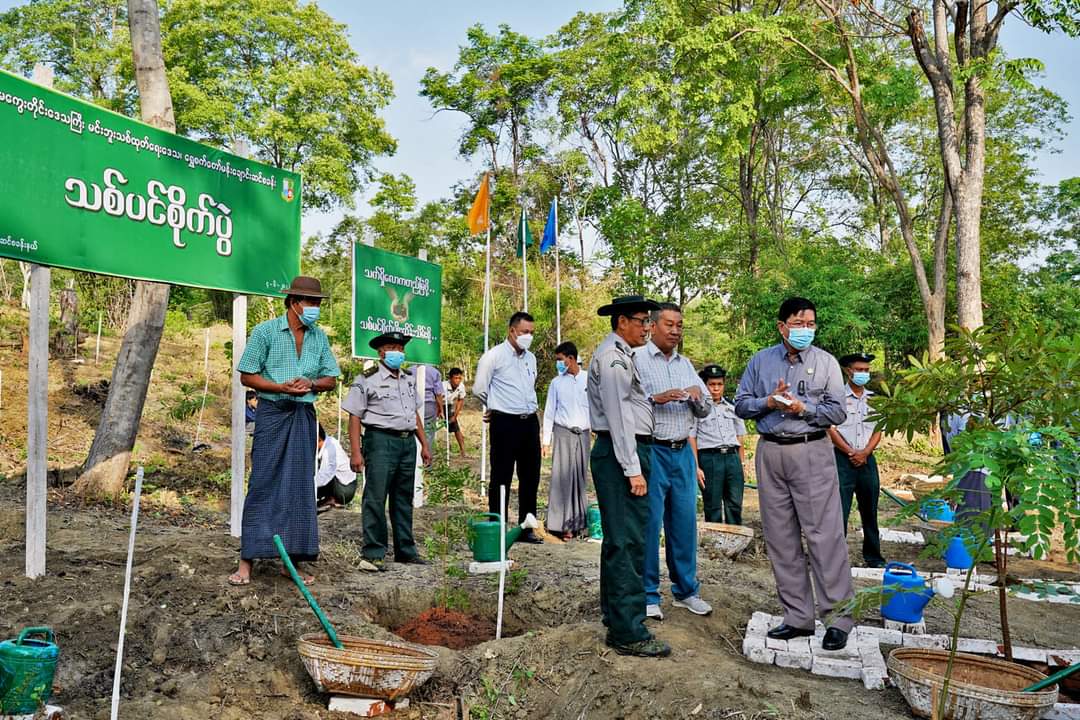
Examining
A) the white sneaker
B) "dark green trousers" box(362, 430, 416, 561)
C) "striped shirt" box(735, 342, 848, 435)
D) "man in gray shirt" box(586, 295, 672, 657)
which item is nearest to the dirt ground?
the white sneaker

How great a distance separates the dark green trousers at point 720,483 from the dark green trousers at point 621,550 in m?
3.86

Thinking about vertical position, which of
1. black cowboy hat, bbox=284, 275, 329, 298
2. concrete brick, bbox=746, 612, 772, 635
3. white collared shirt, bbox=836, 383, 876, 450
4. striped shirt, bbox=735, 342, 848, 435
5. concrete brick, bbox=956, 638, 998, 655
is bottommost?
concrete brick, bbox=746, 612, 772, 635

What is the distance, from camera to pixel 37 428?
5.41 meters

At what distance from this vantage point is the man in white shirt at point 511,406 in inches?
313

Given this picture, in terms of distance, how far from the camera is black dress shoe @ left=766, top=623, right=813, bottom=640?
4.77 metres

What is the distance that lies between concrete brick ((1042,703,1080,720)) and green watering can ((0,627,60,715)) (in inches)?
172

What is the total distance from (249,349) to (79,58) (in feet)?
81.0

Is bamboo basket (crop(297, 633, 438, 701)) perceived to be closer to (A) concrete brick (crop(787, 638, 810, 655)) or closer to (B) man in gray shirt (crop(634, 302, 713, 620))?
(B) man in gray shirt (crop(634, 302, 713, 620))

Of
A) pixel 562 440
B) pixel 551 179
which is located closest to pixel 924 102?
pixel 551 179

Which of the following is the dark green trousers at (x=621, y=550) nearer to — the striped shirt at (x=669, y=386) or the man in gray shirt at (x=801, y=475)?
the striped shirt at (x=669, y=386)

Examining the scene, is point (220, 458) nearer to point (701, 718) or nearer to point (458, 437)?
point (458, 437)

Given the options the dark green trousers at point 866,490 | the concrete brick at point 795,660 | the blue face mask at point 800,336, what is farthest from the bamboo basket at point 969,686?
the dark green trousers at point 866,490

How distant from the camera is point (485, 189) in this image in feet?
40.9

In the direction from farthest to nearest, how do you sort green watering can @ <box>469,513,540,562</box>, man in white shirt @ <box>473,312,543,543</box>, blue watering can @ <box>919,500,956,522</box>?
man in white shirt @ <box>473,312,543,543</box> < blue watering can @ <box>919,500,956,522</box> < green watering can @ <box>469,513,540,562</box>
